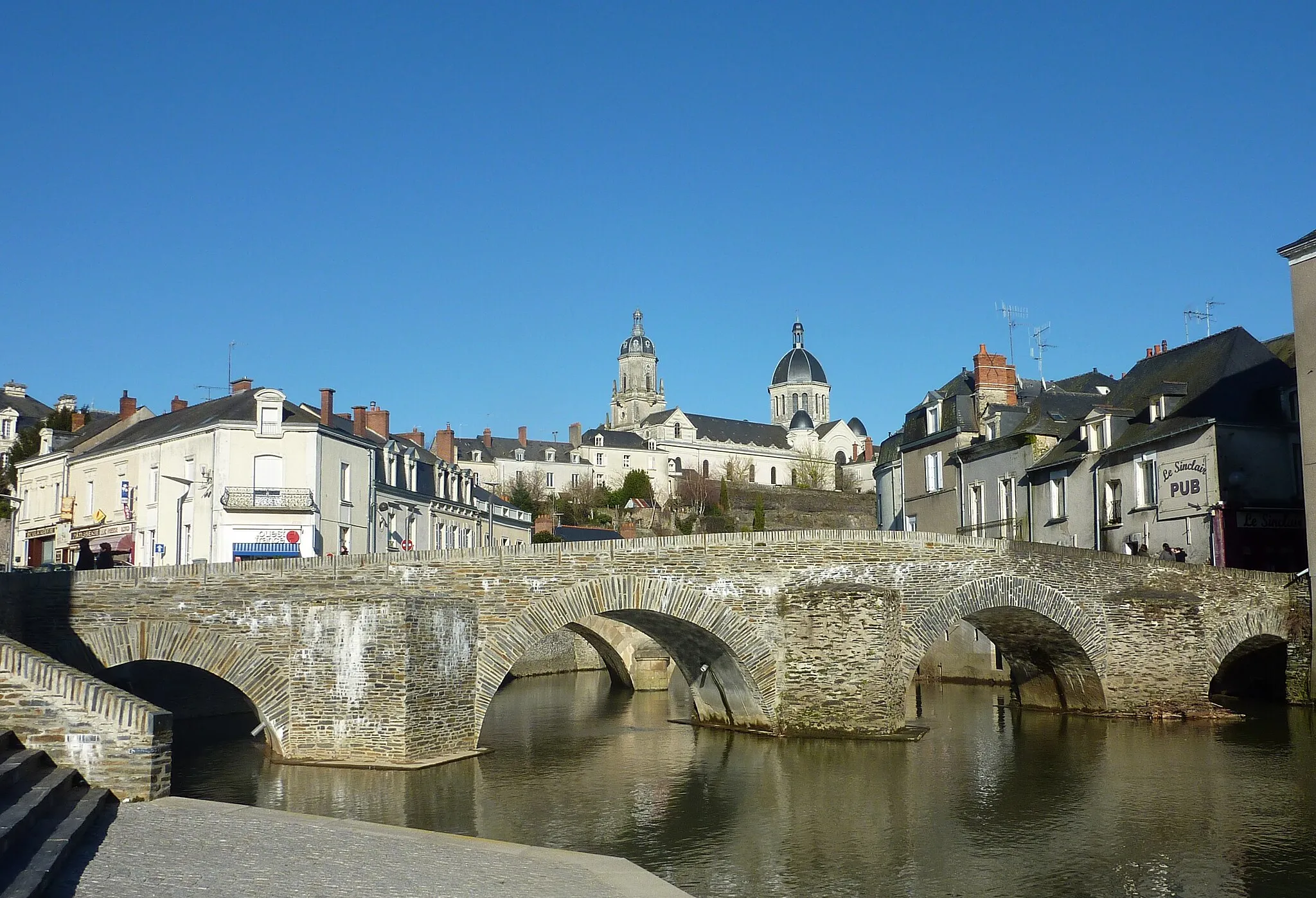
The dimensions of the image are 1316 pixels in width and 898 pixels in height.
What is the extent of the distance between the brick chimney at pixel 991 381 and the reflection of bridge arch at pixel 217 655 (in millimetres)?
24951

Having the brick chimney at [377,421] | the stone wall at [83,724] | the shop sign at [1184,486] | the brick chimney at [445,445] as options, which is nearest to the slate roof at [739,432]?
the brick chimney at [445,445]

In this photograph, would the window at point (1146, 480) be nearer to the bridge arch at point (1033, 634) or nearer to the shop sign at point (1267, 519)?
the shop sign at point (1267, 519)

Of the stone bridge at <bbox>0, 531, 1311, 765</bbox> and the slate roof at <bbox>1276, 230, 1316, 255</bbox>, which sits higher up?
the slate roof at <bbox>1276, 230, 1316, 255</bbox>

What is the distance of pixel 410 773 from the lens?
18.3 meters

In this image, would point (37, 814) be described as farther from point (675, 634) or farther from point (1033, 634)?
point (1033, 634)

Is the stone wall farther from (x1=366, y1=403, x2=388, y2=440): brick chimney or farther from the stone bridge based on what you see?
(x1=366, y1=403, x2=388, y2=440): brick chimney

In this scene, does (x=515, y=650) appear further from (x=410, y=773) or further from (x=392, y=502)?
(x=392, y=502)

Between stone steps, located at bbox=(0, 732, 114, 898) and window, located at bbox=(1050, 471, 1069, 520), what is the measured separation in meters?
27.0

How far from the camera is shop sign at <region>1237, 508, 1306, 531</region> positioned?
1137 inches

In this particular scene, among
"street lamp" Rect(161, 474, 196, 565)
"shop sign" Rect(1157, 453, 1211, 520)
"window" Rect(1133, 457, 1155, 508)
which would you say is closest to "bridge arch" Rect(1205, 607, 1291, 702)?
"shop sign" Rect(1157, 453, 1211, 520)

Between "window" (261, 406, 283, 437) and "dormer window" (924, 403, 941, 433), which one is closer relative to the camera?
"window" (261, 406, 283, 437)

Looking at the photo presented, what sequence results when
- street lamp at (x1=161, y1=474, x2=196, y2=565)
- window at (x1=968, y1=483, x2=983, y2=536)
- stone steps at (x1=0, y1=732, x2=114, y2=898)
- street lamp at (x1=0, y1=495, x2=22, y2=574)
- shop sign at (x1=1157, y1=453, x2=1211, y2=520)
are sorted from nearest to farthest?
stone steps at (x1=0, y1=732, x2=114, y2=898) → shop sign at (x1=1157, y1=453, x2=1211, y2=520) → street lamp at (x1=0, y1=495, x2=22, y2=574) → street lamp at (x1=161, y1=474, x2=196, y2=565) → window at (x1=968, y1=483, x2=983, y2=536)

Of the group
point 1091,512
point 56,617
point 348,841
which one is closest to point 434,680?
point 56,617

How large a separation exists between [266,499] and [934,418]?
20.6 m
